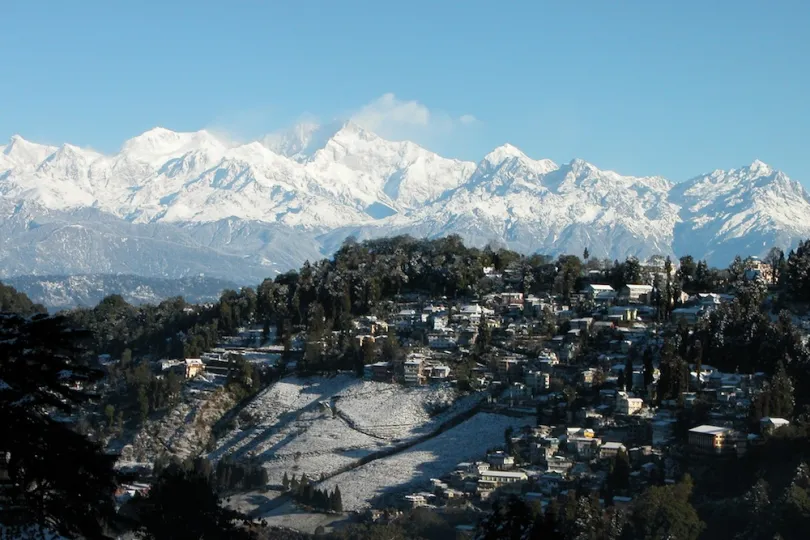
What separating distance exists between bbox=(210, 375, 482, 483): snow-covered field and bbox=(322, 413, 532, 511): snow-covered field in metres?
1.51

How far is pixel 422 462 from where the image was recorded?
53188 millimetres

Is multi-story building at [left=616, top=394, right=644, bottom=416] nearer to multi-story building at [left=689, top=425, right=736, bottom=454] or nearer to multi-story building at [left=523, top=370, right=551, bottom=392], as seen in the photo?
multi-story building at [left=689, top=425, right=736, bottom=454]

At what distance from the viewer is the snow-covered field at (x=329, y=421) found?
182 feet

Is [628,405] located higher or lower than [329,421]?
higher

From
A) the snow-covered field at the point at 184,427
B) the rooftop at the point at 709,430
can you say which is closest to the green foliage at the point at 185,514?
the rooftop at the point at 709,430

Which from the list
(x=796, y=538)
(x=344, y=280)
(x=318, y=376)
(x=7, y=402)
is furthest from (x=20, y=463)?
(x=344, y=280)

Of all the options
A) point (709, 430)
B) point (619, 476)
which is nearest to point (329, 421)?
point (619, 476)

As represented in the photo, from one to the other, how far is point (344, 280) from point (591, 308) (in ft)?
48.5

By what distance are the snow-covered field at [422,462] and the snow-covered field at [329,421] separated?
1.51 metres

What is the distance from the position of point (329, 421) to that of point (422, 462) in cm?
740

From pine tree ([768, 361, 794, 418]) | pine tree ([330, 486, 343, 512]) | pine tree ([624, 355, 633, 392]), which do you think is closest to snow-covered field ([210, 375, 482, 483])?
pine tree ([330, 486, 343, 512])

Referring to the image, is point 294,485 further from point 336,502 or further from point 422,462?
point 422,462

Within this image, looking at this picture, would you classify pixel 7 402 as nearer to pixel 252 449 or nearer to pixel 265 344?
pixel 252 449

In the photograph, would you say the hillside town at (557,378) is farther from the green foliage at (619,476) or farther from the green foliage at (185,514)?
the green foliage at (185,514)
